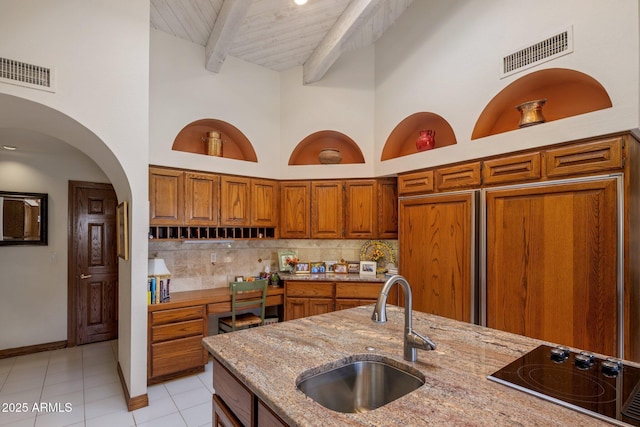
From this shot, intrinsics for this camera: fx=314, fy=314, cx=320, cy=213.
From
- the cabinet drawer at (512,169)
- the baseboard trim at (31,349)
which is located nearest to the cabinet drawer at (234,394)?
the cabinet drawer at (512,169)

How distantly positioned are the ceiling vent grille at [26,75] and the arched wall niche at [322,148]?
2632 millimetres

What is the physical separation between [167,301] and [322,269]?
1953 millimetres

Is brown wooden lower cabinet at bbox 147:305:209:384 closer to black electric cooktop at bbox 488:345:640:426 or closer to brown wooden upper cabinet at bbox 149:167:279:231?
brown wooden upper cabinet at bbox 149:167:279:231

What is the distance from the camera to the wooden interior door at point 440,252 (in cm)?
296

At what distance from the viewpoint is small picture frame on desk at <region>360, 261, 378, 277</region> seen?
414cm

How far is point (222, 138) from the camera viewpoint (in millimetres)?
4180

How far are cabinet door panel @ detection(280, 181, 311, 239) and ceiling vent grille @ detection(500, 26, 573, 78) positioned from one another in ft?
8.23

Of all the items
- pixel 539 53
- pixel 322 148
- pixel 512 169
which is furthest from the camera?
pixel 322 148

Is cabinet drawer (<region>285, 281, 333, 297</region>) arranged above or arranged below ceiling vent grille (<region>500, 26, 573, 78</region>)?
below

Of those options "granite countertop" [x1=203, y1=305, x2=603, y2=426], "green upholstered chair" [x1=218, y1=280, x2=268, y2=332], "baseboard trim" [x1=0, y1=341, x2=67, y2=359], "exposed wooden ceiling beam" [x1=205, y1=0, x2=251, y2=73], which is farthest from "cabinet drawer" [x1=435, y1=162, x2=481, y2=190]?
"baseboard trim" [x1=0, y1=341, x2=67, y2=359]

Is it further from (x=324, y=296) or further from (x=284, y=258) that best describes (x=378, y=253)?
(x=284, y=258)

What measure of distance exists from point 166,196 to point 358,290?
8.06ft


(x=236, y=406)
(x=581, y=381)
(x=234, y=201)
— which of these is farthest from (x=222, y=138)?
(x=581, y=381)

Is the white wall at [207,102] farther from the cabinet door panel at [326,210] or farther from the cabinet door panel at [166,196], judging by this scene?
the cabinet door panel at [326,210]
